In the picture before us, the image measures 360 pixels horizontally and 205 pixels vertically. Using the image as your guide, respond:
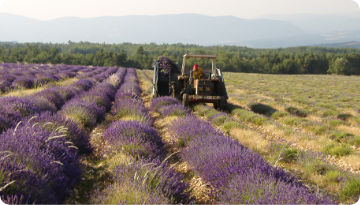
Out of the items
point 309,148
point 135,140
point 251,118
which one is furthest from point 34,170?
point 251,118

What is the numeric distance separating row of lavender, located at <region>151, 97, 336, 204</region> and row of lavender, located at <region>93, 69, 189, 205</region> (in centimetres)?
41

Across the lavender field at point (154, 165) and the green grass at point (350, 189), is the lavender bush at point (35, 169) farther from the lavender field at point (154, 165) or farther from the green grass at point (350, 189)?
Answer: the green grass at point (350, 189)

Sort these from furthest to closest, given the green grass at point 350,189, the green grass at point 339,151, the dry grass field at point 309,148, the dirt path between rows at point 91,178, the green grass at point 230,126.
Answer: the green grass at point 230,126
the green grass at point 339,151
the dry grass field at point 309,148
the green grass at point 350,189
the dirt path between rows at point 91,178

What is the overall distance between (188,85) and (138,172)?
6.73 meters

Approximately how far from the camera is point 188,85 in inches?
357

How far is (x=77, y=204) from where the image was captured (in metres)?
2.53

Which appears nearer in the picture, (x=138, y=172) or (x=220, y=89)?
(x=138, y=172)

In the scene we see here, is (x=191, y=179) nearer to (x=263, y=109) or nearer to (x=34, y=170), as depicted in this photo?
(x=34, y=170)

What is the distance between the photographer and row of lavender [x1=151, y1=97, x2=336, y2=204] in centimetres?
209

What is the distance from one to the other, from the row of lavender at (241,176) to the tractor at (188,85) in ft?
14.1

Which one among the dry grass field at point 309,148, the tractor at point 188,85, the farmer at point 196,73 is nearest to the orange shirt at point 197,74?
the farmer at point 196,73

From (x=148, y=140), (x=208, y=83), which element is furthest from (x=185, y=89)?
(x=148, y=140)

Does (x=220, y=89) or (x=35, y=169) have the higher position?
(x=220, y=89)

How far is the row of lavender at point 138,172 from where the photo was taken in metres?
2.15
